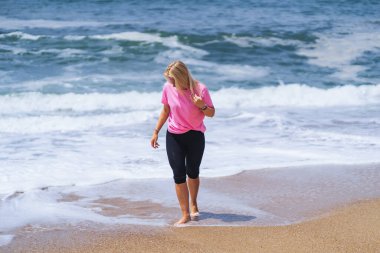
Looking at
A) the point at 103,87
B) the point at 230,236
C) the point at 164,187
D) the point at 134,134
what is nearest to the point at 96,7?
the point at 103,87

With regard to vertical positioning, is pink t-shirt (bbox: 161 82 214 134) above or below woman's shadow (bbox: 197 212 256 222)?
above

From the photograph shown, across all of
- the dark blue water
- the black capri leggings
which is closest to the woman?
the black capri leggings

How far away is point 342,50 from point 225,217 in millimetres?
15359

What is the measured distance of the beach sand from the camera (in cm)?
515

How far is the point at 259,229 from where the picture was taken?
5543mm

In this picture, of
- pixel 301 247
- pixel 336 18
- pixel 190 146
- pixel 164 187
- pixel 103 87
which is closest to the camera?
pixel 301 247

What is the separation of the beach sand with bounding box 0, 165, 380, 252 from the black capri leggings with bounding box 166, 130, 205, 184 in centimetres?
46

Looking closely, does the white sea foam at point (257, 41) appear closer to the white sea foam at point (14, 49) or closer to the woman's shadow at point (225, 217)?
the white sea foam at point (14, 49)

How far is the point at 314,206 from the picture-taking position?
20.5 ft

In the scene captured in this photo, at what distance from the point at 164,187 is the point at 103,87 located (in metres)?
8.03

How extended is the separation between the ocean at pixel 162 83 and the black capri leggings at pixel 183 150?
96 centimetres

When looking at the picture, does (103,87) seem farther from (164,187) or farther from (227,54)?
(164,187)

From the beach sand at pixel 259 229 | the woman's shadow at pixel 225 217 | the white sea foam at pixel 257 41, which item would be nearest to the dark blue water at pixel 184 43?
the white sea foam at pixel 257 41

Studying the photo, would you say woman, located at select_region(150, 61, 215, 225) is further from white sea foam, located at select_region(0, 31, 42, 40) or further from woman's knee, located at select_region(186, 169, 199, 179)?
white sea foam, located at select_region(0, 31, 42, 40)
